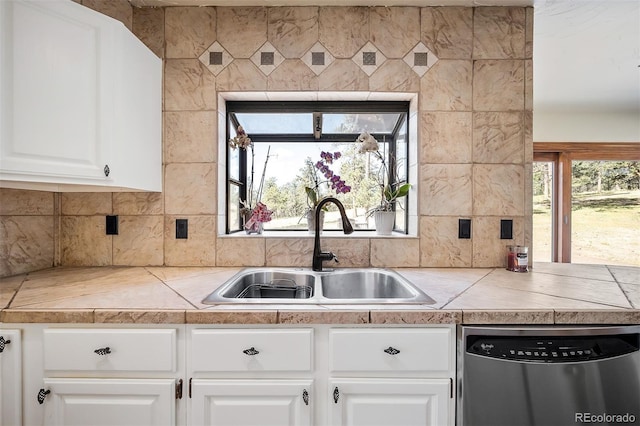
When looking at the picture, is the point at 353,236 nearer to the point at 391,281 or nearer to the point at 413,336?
the point at 391,281

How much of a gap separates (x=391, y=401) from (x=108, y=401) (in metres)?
0.92

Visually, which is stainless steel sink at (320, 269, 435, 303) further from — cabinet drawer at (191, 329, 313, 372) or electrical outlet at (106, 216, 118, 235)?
electrical outlet at (106, 216, 118, 235)

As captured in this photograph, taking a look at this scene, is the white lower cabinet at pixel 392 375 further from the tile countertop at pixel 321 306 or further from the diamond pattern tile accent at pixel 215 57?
the diamond pattern tile accent at pixel 215 57

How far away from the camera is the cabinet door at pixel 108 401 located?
3.07ft

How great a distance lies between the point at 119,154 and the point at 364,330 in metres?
1.24

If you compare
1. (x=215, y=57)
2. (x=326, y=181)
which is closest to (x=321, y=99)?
(x=326, y=181)

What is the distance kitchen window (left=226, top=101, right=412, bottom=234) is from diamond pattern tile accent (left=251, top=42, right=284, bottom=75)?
0.98ft

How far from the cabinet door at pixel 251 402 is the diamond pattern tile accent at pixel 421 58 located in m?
1.59

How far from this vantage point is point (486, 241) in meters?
1.58

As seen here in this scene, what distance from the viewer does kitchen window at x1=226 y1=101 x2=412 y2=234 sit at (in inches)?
73.2

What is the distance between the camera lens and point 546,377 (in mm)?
919

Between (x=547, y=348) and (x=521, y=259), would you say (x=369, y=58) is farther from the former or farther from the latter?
(x=547, y=348)
